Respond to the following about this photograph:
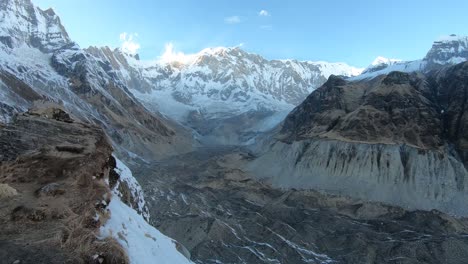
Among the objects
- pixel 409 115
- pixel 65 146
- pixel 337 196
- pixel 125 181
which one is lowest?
pixel 337 196

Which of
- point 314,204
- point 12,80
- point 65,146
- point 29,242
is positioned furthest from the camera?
point 12,80

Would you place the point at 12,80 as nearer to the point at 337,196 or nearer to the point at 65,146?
the point at 337,196

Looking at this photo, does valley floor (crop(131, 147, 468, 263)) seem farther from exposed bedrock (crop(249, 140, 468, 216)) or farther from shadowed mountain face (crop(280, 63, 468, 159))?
shadowed mountain face (crop(280, 63, 468, 159))

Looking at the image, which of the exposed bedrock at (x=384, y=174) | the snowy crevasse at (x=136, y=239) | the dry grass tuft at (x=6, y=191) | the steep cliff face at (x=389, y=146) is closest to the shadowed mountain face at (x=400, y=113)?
the steep cliff face at (x=389, y=146)

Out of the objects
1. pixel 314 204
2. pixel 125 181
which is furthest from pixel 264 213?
pixel 125 181

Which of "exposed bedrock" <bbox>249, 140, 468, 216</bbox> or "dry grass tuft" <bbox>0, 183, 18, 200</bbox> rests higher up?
"dry grass tuft" <bbox>0, 183, 18, 200</bbox>

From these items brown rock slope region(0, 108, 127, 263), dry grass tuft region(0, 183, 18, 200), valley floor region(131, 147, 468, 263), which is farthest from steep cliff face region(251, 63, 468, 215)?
dry grass tuft region(0, 183, 18, 200)

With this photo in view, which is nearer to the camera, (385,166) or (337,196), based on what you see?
(337,196)
